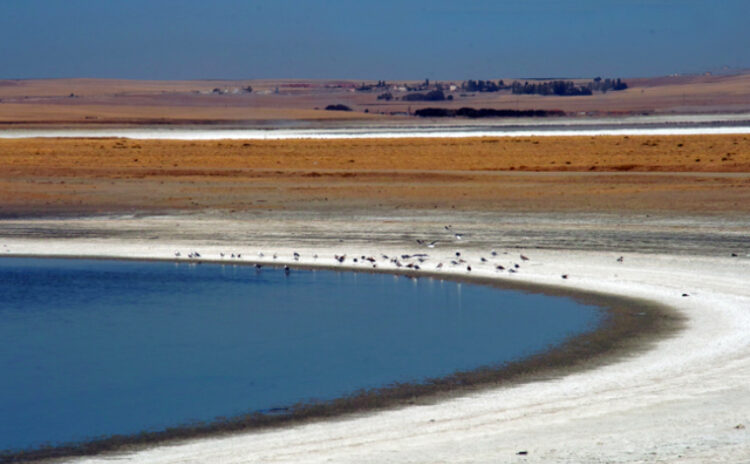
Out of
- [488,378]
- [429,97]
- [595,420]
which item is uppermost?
[595,420]

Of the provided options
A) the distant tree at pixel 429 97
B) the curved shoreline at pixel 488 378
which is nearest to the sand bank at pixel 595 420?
the curved shoreline at pixel 488 378

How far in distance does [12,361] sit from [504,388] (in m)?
5.72

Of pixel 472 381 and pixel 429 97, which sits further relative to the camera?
pixel 429 97

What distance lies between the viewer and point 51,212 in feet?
95.6

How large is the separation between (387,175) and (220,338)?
21.6m

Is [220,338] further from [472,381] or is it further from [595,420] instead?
[595,420]

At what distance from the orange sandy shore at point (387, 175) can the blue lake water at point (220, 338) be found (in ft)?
30.9

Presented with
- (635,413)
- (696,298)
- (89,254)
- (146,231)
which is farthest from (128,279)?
(635,413)

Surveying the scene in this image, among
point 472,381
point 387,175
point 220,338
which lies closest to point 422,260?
point 220,338

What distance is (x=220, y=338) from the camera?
47.6 feet

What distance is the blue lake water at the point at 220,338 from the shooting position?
11172 mm

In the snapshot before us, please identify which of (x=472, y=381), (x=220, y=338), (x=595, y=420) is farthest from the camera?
(x=220, y=338)

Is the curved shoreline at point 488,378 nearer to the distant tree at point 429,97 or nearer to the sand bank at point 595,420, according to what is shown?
the sand bank at point 595,420

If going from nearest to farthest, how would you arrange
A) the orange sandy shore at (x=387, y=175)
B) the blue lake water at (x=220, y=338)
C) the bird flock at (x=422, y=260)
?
the blue lake water at (x=220, y=338) → the bird flock at (x=422, y=260) → the orange sandy shore at (x=387, y=175)
